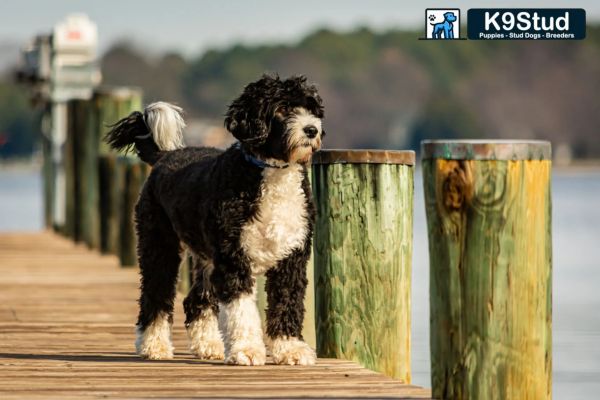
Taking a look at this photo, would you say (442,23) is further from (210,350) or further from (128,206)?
(210,350)

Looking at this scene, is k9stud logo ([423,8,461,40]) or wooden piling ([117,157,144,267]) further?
k9stud logo ([423,8,461,40])

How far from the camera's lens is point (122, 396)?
6434 mm

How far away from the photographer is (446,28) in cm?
1748

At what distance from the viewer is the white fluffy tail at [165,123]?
27.3ft

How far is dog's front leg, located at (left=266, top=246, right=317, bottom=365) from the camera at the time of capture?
7.25 meters

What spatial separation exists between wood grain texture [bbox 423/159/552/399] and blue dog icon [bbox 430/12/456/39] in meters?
10.3

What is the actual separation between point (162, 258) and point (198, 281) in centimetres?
24

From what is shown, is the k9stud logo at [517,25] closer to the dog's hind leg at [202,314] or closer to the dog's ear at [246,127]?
the dog's hind leg at [202,314]

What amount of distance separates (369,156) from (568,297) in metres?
15.5

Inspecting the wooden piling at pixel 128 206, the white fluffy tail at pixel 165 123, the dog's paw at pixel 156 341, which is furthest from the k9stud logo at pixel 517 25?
the dog's paw at pixel 156 341

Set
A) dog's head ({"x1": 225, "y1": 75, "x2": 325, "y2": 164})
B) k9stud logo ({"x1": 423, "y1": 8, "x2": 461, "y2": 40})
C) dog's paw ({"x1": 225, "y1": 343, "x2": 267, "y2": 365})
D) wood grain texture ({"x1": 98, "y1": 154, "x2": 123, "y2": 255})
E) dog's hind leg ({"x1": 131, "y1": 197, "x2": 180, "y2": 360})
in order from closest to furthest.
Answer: dog's head ({"x1": 225, "y1": 75, "x2": 325, "y2": 164}) < dog's paw ({"x1": 225, "y1": 343, "x2": 267, "y2": 365}) < dog's hind leg ({"x1": 131, "y1": 197, "x2": 180, "y2": 360}) < wood grain texture ({"x1": 98, "y1": 154, "x2": 123, "y2": 255}) < k9stud logo ({"x1": 423, "y1": 8, "x2": 461, "y2": 40})

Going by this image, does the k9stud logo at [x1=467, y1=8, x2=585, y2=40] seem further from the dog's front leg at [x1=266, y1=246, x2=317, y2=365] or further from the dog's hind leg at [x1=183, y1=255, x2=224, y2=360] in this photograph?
the dog's front leg at [x1=266, y1=246, x2=317, y2=365]

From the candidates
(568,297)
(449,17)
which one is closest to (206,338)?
(449,17)

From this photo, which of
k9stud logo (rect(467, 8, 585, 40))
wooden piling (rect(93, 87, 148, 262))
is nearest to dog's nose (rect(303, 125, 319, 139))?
wooden piling (rect(93, 87, 148, 262))
